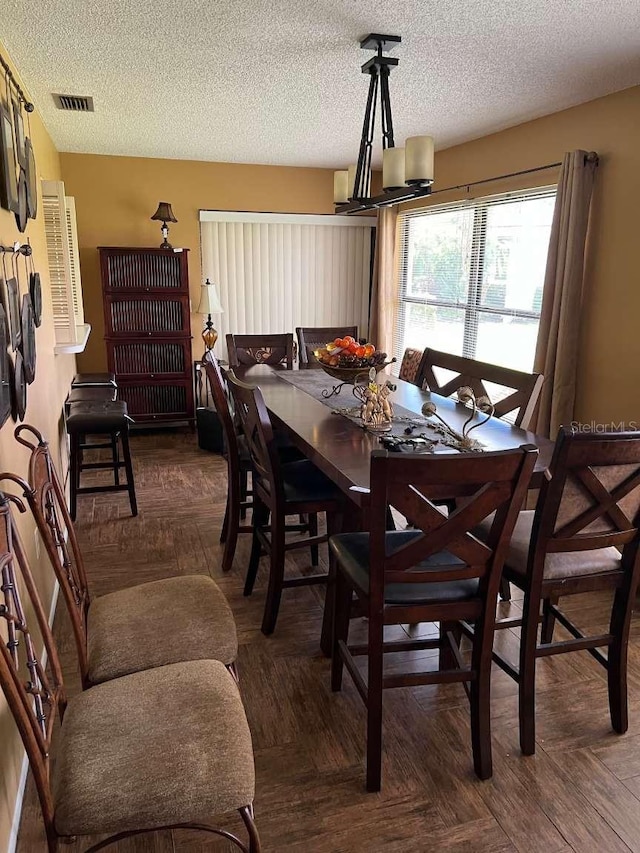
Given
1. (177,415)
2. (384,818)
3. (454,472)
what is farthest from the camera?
(177,415)

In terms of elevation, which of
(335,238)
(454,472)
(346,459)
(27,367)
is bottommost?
(346,459)

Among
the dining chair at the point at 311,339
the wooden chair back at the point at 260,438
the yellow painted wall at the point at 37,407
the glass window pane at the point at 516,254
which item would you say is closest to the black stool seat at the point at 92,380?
the yellow painted wall at the point at 37,407

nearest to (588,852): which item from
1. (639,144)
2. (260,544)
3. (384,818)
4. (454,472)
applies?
(384,818)

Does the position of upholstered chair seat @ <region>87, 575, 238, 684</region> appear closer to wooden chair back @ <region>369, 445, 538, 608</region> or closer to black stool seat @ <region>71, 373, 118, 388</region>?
wooden chair back @ <region>369, 445, 538, 608</region>

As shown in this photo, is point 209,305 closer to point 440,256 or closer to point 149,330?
point 149,330

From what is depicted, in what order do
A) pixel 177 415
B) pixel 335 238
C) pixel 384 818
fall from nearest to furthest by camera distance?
1. pixel 384 818
2. pixel 177 415
3. pixel 335 238

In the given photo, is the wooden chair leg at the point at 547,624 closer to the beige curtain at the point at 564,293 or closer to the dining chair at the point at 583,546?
the dining chair at the point at 583,546

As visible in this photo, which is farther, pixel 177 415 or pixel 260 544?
pixel 177 415

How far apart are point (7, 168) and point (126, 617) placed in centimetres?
151

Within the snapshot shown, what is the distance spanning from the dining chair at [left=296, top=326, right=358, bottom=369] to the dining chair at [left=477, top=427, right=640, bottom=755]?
2.58 m

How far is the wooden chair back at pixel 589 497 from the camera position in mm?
1670

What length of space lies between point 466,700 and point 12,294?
2.06 m

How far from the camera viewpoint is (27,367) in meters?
2.16

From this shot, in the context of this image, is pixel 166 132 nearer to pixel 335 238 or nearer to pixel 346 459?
pixel 335 238
